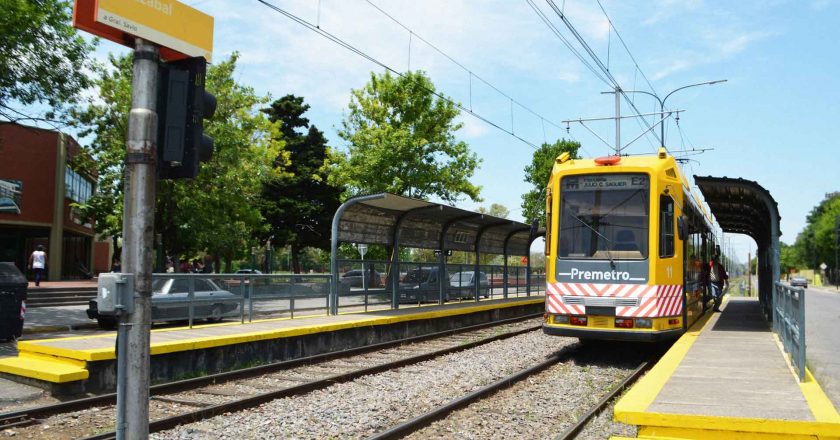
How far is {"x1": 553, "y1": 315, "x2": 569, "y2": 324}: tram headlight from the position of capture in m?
11.3

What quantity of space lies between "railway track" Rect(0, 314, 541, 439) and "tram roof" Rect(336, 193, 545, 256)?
2998 mm

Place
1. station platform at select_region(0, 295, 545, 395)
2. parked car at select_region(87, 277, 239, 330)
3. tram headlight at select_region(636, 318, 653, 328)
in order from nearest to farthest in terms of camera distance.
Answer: station platform at select_region(0, 295, 545, 395) → tram headlight at select_region(636, 318, 653, 328) → parked car at select_region(87, 277, 239, 330)

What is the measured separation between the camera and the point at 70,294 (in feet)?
84.3

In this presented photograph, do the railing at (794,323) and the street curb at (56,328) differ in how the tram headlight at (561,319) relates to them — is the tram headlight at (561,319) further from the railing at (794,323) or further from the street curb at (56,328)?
the street curb at (56,328)

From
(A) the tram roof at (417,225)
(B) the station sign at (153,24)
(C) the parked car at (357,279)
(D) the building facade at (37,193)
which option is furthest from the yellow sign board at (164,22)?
(D) the building facade at (37,193)

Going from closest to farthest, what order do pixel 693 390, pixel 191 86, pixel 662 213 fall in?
pixel 191 86
pixel 693 390
pixel 662 213

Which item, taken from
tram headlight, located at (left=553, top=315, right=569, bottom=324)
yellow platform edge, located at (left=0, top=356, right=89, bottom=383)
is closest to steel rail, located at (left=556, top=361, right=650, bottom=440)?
tram headlight, located at (left=553, top=315, right=569, bottom=324)

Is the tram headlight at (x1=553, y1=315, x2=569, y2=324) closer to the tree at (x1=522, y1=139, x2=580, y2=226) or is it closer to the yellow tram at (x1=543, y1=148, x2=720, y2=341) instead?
the yellow tram at (x1=543, y1=148, x2=720, y2=341)

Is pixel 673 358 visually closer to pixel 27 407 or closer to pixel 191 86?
pixel 191 86

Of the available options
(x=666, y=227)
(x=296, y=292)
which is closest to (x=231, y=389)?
(x=296, y=292)

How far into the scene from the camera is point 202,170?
26.9 metres

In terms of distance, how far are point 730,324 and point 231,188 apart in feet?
66.2

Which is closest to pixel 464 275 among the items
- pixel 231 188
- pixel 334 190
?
pixel 231 188

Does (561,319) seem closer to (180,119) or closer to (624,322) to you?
(624,322)
